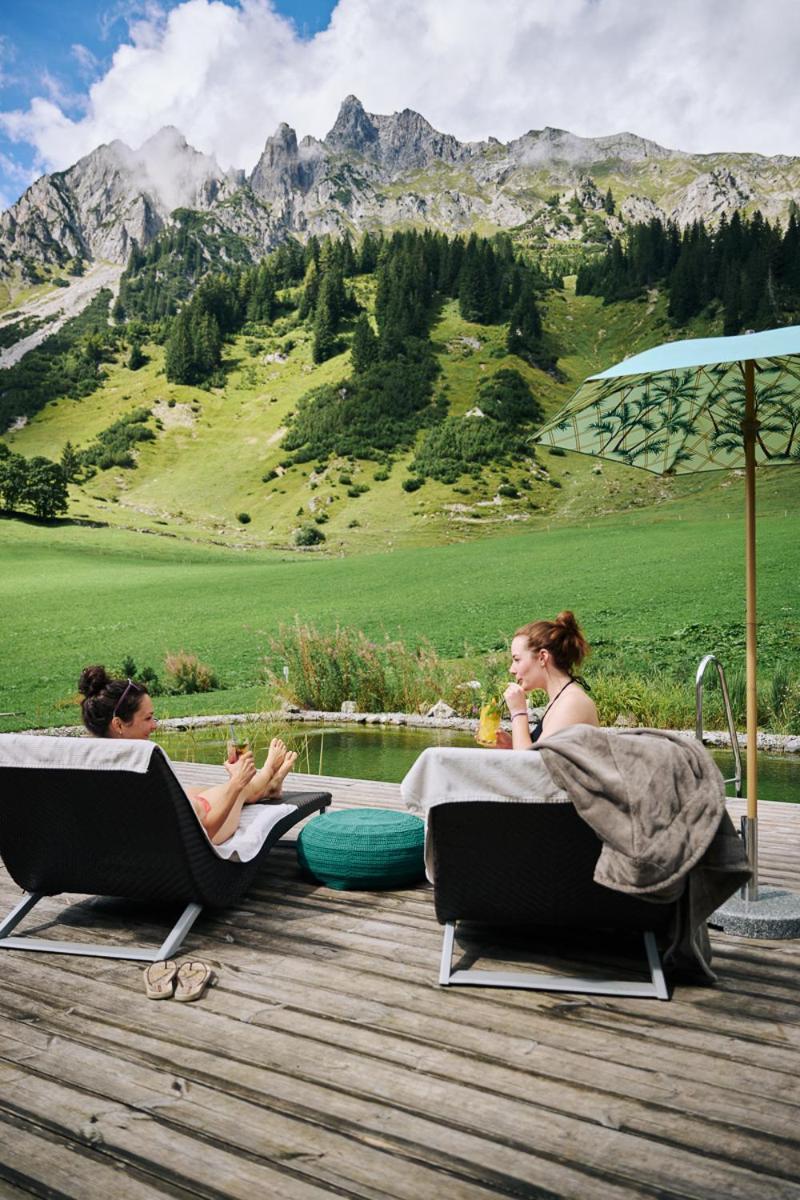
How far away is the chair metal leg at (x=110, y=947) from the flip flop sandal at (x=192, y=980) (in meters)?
0.18

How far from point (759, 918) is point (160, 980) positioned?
2.27 metres

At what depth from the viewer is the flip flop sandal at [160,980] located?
10.2 feet

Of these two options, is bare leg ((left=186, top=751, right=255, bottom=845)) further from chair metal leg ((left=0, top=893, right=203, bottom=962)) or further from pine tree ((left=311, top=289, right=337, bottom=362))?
pine tree ((left=311, top=289, right=337, bottom=362))

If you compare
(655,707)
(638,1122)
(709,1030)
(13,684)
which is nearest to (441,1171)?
(638,1122)

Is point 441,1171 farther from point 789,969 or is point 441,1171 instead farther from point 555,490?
point 555,490

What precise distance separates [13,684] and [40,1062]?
16.5 m

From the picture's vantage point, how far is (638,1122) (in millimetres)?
2254

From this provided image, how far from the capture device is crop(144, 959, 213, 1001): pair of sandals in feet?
10.2

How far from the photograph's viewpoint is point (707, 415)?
475 cm

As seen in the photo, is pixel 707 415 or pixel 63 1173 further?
pixel 707 415

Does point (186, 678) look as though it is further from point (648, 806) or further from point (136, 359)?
point (136, 359)

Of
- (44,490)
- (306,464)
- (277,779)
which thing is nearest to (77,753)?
(277,779)

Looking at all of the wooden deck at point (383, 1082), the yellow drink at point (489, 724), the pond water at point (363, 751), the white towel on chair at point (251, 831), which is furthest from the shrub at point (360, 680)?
the wooden deck at point (383, 1082)

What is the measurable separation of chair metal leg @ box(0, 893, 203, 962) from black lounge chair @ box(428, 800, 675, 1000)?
103 centimetres
